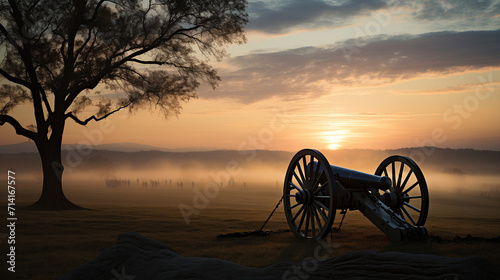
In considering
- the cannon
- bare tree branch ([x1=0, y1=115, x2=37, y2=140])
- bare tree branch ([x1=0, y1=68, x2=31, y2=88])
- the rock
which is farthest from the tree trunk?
the rock

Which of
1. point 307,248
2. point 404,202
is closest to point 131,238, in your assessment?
point 307,248

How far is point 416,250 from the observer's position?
831 cm

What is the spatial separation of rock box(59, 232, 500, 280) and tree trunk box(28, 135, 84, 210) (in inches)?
596

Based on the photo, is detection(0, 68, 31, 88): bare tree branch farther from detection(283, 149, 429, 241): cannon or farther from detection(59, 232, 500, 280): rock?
detection(59, 232, 500, 280): rock

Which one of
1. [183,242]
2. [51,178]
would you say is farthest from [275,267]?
[51,178]

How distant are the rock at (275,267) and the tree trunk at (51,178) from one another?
596 inches

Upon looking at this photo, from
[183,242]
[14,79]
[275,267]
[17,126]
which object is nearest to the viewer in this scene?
[275,267]

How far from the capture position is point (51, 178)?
62.0 feet

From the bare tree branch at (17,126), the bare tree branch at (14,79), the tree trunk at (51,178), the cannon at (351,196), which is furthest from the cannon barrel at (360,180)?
the bare tree branch at (14,79)

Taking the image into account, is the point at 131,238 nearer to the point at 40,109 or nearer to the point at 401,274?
the point at 401,274

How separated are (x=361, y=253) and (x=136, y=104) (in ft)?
60.4

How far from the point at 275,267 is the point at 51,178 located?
56.4 feet

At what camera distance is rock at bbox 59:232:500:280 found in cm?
350

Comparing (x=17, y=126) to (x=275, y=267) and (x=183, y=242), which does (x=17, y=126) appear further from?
(x=275, y=267)
